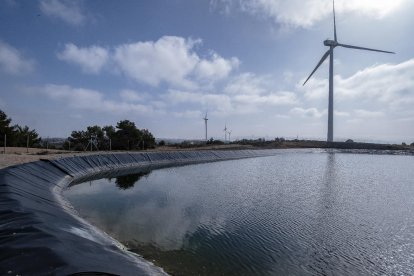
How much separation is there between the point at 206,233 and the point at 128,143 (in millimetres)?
36896

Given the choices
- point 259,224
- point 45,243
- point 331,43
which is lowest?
point 259,224

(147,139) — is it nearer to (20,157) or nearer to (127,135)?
(127,135)

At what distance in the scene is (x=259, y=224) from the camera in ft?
Result: 34.1

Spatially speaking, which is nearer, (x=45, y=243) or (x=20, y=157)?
(x=45, y=243)

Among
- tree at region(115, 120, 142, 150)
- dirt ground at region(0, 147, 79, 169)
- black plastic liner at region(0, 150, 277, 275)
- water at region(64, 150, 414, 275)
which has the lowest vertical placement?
water at region(64, 150, 414, 275)

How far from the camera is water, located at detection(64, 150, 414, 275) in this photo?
24.4 feet

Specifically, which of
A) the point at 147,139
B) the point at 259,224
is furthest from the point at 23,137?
the point at 259,224

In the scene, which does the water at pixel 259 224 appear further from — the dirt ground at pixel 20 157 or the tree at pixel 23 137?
the tree at pixel 23 137

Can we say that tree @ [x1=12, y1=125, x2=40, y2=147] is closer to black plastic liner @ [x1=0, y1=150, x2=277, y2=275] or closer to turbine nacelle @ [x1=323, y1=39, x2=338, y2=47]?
black plastic liner @ [x1=0, y1=150, x2=277, y2=275]

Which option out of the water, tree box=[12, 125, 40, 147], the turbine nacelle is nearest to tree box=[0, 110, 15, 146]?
tree box=[12, 125, 40, 147]

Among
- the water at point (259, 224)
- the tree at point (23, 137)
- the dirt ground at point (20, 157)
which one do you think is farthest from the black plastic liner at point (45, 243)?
the tree at point (23, 137)

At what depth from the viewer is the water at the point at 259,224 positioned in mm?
7438

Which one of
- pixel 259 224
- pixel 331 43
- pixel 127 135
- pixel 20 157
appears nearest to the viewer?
pixel 259 224

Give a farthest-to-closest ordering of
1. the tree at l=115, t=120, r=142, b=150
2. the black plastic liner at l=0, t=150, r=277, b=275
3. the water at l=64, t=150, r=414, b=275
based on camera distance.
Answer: the tree at l=115, t=120, r=142, b=150 < the water at l=64, t=150, r=414, b=275 < the black plastic liner at l=0, t=150, r=277, b=275
